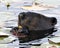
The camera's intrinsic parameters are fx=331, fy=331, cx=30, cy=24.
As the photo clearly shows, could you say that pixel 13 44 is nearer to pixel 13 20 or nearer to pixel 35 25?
pixel 35 25

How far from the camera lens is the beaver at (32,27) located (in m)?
5.65

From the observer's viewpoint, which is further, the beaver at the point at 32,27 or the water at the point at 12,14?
the water at the point at 12,14

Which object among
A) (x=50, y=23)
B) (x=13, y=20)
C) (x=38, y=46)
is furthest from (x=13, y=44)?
(x=13, y=20)

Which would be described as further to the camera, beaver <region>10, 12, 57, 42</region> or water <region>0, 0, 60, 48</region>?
water <region>0, 0, 60, 48</region>

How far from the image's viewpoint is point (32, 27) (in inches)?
233

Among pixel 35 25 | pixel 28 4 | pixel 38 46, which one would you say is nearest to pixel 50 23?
pixel 35 25

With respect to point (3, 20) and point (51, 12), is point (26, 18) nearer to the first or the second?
point (3, 20)

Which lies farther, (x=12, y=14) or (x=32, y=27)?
(x=12, y=14)

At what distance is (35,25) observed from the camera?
5.98m

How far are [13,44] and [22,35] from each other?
577mm

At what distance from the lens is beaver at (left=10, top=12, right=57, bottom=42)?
5.65m

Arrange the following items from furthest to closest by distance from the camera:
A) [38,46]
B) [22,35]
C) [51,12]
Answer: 1. [51,12]
2. [22,35]
3. [38,46]

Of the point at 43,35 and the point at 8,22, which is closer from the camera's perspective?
the point at 43,35

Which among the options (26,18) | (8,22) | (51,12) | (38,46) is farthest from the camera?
(51,12)
